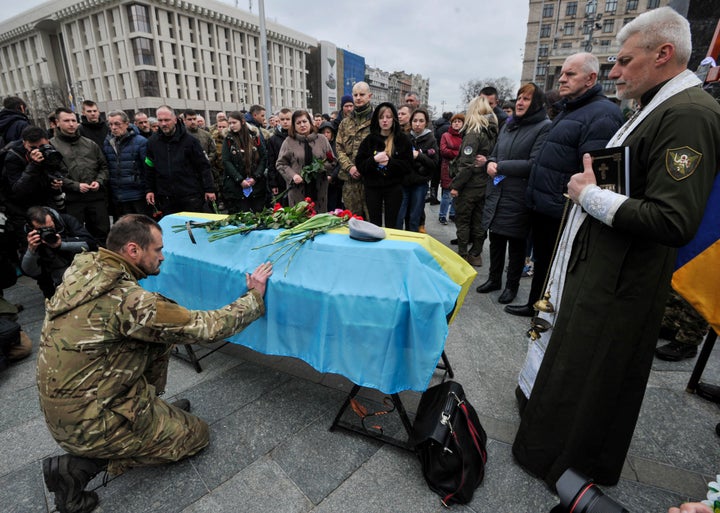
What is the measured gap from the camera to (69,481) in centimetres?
178

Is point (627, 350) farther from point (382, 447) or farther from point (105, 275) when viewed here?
point (105, 275)

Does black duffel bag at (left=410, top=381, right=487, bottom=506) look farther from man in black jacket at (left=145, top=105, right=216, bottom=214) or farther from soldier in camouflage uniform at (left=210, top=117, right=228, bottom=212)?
soldier in camouflage uniform at (left=210, top=117, right=228, bottom=212)

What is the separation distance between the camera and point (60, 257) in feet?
12.3

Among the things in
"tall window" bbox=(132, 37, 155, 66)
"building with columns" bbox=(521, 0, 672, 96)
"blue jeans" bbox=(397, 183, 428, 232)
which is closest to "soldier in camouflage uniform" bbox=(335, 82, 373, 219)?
"blue jeans" bbox=(397, 183, 428, 232)

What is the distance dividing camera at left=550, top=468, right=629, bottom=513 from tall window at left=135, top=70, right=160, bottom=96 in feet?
195

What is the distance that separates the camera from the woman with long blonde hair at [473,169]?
15.2 ft

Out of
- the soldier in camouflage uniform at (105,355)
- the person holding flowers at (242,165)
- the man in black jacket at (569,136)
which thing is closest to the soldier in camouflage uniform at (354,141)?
the person holding flowers at (242,165)

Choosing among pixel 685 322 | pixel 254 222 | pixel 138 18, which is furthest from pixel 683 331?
pixel 138 18

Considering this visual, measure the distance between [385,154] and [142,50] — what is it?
5796 centimetres

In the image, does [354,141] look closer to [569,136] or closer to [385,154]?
[385,154]

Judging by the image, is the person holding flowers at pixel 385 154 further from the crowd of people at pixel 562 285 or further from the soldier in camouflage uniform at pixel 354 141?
the crowd of people at pixel 562 285

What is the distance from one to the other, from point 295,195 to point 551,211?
3.51m

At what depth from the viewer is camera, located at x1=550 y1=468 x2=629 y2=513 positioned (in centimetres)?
115

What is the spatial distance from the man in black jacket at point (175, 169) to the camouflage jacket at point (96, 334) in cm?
332
